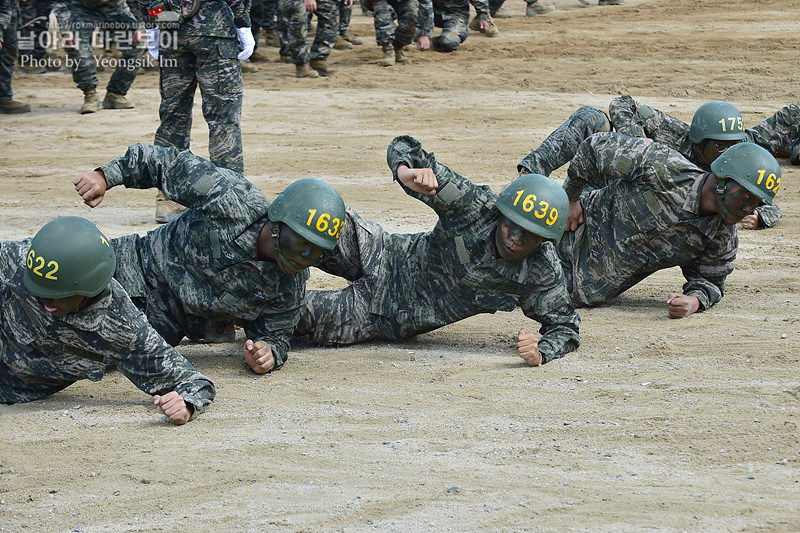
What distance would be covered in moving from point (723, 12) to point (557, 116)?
6254 millimetres

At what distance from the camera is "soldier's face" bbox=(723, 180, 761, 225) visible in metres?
Result: 5.83

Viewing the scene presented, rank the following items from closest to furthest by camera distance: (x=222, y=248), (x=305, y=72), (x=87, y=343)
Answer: (x=87, y=343) < (x=222, y=248) < (x=305, y=72)

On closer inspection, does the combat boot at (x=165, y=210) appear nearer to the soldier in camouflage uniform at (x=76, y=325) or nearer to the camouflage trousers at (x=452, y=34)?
the soldier in camouflage uniform at (x=76, y=325)

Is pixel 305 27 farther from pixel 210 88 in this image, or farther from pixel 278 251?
pixel 278 251

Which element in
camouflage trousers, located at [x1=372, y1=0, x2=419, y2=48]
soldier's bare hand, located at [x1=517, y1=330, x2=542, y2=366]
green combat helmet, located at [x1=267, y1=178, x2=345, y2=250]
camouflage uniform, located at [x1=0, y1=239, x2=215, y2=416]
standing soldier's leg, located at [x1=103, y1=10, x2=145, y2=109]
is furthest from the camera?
camouflage trousers, located at [x1=372, y1=0, x2=419, y2=48]

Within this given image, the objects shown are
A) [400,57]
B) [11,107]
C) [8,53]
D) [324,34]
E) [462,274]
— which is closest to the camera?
[462,274]

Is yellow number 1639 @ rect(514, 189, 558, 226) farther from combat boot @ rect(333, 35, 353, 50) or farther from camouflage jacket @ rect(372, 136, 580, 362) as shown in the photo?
combat boot @ rect(333, 35, 353, 50)

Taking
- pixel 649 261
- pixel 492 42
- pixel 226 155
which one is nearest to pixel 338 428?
pixel 649 261

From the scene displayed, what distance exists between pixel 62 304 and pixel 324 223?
1.32m

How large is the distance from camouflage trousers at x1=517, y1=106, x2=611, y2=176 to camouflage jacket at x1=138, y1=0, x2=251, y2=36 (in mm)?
2848

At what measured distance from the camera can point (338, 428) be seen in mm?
4922

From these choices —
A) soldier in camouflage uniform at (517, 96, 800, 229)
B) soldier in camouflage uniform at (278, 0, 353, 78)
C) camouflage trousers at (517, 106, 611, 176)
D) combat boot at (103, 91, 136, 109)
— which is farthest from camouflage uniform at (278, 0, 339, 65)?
camouflage trousers at (517, 106, 611, 176)

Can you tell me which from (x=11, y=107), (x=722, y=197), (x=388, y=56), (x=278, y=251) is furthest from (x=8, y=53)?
(x=722, y=197)

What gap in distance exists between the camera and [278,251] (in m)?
5.25
